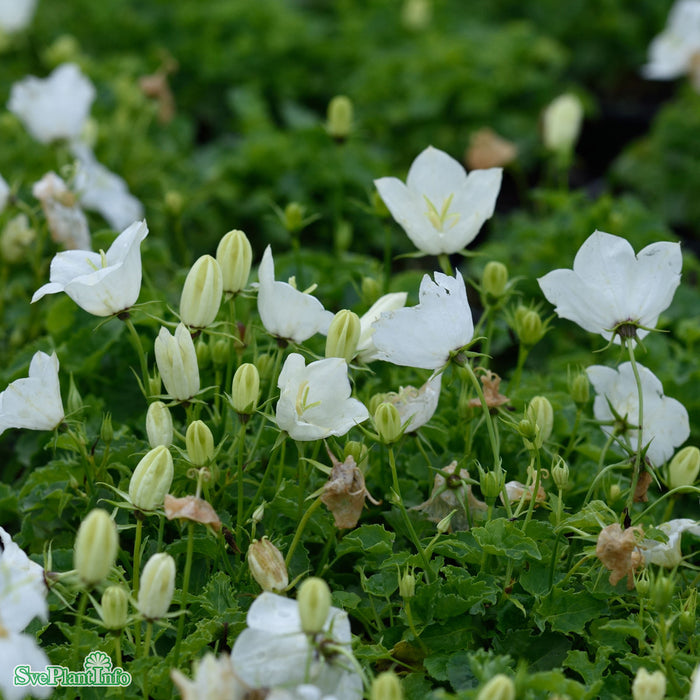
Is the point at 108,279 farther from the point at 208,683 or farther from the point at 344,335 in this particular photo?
the point at 208,683

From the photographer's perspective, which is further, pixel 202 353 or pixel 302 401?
pixel 202 353

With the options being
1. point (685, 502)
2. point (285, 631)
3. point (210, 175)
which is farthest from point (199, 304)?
point (210, 175)

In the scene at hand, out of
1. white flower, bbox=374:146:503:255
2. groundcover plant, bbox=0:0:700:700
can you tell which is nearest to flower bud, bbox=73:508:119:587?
groundcover plant, bbox=0:0:700:700

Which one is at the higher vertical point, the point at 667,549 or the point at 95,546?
the point at 95,546

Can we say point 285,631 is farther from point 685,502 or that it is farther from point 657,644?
point 685,502

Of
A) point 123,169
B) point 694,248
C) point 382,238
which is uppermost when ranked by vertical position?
point 123,169

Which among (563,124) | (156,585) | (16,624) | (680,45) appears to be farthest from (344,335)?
(680,45)

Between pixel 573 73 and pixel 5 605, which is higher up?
pixel 5 605
